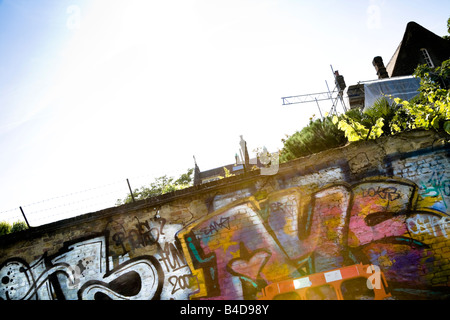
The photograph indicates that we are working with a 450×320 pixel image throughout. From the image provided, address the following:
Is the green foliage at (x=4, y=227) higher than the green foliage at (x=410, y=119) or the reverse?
higher

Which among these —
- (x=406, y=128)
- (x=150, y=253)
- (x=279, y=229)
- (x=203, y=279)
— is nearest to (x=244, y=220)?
(x=279, y=229)

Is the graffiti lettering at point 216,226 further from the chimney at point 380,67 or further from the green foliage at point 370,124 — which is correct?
the chimney at point 380,67

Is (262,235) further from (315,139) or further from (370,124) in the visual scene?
(315,139)

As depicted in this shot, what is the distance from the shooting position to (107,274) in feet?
15.8

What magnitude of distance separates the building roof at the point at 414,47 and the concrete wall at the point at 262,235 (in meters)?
19.1

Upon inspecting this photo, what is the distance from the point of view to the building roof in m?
18.7

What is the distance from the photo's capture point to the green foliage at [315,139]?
6.77 meters

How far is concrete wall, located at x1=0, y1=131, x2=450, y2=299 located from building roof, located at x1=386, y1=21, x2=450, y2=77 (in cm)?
1907

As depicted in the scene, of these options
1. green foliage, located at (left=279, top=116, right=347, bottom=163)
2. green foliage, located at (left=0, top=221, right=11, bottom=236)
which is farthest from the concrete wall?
green foliage, located at (left=279, top=116, right=347, bottom=163)

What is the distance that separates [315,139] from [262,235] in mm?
3803

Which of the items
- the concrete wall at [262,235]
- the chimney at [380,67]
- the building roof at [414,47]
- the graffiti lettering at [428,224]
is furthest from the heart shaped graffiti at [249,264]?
the building roof at [414,47]

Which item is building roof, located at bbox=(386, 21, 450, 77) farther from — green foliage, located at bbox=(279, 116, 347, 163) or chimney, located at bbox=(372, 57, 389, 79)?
green foliage, located at bbox=(279, 116, 347, 163)

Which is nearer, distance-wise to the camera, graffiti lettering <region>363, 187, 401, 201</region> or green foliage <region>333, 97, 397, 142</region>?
graffiti lettering <region>363, 187, 401, 201</region>

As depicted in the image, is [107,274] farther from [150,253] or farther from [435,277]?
[435,277]
